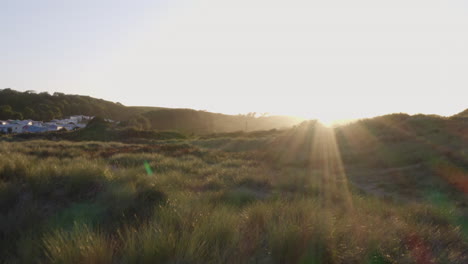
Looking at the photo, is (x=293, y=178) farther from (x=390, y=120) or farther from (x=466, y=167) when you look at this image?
(x=390, y=120)

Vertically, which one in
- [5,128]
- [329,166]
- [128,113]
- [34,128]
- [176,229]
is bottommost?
[5,128]

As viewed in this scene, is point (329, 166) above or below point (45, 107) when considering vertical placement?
below

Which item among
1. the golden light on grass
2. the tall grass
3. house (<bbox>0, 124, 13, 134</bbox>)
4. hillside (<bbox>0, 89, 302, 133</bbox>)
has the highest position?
hillside (<bbox>0, 89, 302, 133</bbox>)

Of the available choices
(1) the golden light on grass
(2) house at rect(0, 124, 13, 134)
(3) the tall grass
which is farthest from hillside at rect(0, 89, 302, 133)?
(3) the tall grass

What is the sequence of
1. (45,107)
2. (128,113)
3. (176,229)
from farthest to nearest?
(128,113) → (45,107) → (176,229)

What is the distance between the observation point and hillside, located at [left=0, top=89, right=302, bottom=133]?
260 feet

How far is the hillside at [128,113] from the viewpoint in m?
79.2

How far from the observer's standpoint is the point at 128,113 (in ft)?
401

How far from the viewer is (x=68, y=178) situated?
6414 millimetres

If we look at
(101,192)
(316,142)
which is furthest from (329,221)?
(316,142)

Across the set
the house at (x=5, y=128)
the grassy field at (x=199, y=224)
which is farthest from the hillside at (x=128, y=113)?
the grassy field at (x=199, y=224)

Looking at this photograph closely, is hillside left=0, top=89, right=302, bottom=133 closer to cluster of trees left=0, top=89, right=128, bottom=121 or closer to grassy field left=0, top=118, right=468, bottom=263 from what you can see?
cluster of trees left=0, top=89, right=128, bottom=121

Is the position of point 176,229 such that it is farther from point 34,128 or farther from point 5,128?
point 5,128

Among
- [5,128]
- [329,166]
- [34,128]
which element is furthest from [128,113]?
[329,166]
